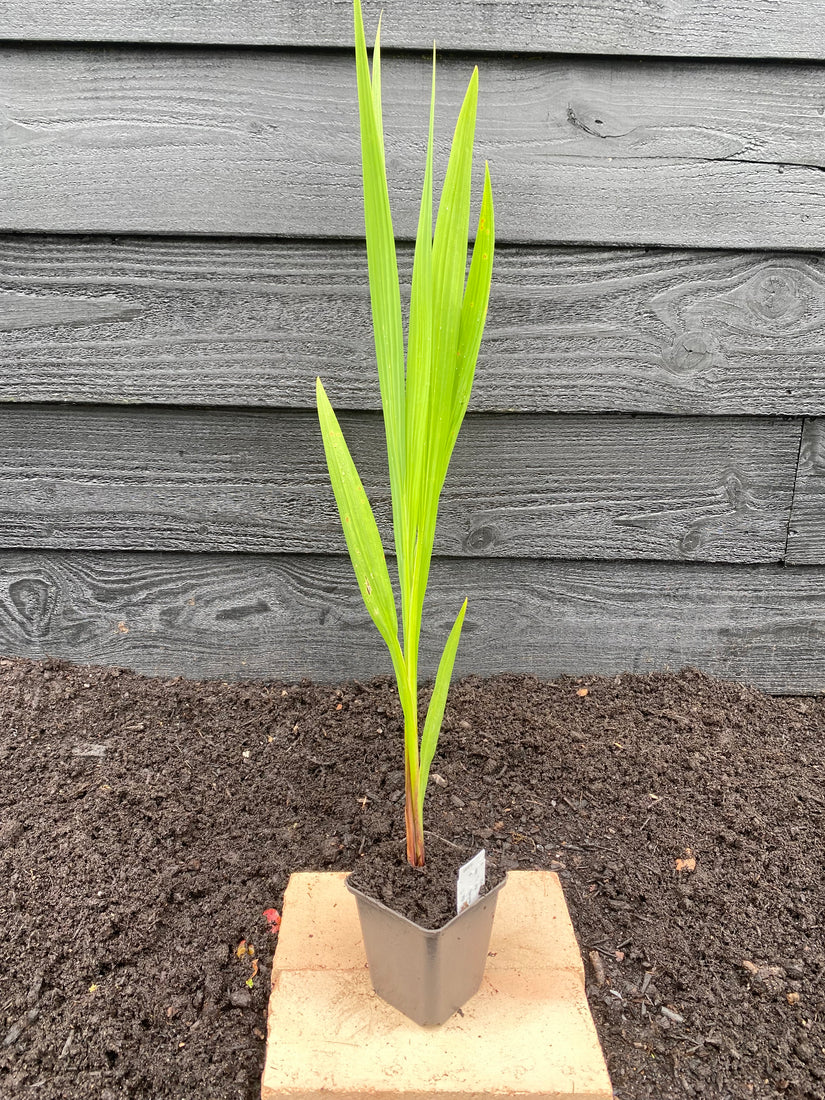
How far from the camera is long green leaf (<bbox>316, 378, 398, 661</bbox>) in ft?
2.13

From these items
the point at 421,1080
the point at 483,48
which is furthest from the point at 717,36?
the point at 421,1080

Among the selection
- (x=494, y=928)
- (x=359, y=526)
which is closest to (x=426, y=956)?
(x=494, y=928)

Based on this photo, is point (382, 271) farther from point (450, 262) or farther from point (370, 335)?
point (370, 335)

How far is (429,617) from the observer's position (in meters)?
1.22

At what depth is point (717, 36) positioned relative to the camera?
960 millimetres

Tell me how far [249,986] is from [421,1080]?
8.5 inches

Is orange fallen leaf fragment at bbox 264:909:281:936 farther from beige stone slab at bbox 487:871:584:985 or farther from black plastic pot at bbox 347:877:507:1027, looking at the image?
beige stone slab at bbox 487:871:584:985

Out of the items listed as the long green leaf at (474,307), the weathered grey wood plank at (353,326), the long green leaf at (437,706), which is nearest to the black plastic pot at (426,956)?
the long green leaf at (437,706)

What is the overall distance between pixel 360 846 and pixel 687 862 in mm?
427

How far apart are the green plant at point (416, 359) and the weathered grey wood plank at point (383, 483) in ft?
1.49

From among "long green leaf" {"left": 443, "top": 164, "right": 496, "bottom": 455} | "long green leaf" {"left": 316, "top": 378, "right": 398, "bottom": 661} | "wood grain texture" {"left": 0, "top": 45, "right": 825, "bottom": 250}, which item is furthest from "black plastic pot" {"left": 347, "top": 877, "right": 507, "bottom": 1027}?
"wood grain texture" {"left": 0, "top": 45, "right": 825, "bottom": 250}

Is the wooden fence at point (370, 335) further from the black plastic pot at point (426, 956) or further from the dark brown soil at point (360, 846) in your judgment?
the black plastic pot at point (426, 956)

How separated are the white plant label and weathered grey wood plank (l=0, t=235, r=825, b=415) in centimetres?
66

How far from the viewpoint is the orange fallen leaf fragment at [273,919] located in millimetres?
853
